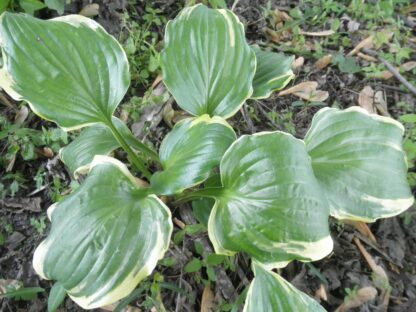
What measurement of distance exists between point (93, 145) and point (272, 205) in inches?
25.8

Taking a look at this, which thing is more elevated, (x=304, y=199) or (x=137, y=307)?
(x=304, y=199)

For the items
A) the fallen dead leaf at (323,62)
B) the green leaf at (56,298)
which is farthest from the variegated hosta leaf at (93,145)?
the fallen dead leaf at (323,62)

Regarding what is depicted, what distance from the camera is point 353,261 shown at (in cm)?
142

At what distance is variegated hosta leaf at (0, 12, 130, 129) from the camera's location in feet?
3.42

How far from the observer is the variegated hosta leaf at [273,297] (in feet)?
3.23

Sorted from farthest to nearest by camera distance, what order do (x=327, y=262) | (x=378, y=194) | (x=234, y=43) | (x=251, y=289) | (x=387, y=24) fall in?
(x=387, y=24) → (x=327, y=262) → (x=234, y=43) → (x=378, y=194) → (x=251, y=289)

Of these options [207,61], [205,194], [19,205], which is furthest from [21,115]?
[205,194]

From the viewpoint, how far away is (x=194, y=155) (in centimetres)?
104

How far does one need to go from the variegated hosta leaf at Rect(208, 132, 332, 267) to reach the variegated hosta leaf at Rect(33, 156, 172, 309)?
0.16 m

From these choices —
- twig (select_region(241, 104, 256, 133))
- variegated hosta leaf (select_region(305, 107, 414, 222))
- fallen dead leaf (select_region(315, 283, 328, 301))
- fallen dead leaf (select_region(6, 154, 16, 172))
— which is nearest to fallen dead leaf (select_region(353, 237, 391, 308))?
fallen dead leaf (select_region(315, 283, 328, 301))

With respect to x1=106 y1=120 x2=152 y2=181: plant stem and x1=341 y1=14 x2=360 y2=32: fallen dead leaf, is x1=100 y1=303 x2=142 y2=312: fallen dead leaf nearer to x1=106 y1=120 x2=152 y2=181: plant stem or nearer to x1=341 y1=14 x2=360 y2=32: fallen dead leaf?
x1=106 y1=120 x2=152 y2=181: plant stem

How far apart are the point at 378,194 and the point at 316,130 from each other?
0.81 ft

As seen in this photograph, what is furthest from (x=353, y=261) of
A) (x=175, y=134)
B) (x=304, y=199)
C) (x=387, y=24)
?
(x=387, y=24)

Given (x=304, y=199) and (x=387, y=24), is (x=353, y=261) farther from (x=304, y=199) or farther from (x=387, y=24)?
(x=387, y=24)
